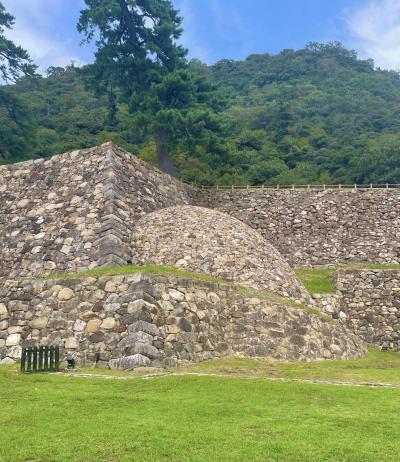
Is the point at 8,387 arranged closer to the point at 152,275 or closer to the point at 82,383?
the point at 82,383

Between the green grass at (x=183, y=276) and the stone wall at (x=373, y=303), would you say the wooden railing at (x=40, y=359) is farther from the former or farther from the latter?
the stone wall at (x=373, y=303)

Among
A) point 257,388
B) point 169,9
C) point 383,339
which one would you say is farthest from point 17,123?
point 257,388

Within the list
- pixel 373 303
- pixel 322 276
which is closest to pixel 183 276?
pixel 373 303

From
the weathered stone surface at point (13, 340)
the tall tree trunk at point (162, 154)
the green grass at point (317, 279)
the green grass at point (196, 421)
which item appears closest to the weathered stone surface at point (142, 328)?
the green grass at point (196, 421)

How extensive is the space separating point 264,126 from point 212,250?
4862 centimetres

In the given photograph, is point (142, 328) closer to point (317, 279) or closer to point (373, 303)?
point (373, 303)

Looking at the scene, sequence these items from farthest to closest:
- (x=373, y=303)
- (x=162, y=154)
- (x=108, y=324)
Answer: (x=162, y=154) → (x=373, y=303) → (x=108, y=324)

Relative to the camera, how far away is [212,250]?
19188 millimetres

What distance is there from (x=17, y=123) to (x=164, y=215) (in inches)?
817

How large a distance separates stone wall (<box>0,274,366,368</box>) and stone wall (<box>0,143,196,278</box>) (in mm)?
2783

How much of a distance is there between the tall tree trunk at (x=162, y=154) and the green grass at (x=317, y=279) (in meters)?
11.9

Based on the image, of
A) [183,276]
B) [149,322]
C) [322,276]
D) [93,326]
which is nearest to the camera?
[149,322]

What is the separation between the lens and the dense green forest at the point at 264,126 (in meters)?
37.4

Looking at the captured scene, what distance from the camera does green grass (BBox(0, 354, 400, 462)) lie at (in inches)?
259
